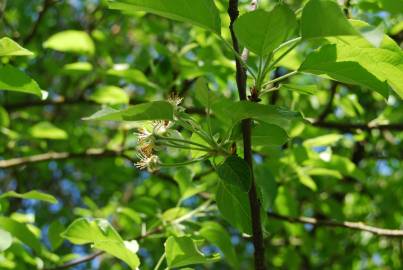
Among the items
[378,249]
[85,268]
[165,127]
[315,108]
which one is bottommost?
[85,268]

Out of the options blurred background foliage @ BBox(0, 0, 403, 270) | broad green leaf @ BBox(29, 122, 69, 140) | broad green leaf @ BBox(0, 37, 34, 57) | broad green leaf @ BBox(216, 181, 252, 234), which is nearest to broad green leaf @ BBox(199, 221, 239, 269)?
blurred background foliage @ BBox(0, 0, 403, 270)

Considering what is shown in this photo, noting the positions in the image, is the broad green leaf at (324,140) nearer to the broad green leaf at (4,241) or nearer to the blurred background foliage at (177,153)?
the blurred background foliage at (177,153)

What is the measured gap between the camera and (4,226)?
1.62 meters

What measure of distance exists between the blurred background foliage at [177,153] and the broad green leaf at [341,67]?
0.36m

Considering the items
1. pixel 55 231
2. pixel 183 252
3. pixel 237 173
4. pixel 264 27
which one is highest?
pixel 264 27

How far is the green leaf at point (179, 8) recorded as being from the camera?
103 cm

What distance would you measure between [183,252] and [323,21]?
1.80 ft

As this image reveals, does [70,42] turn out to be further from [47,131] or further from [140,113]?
[140,113]

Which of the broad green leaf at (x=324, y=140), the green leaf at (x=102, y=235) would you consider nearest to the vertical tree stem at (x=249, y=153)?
the green leaf at (x=102, y=235)

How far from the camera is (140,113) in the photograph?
38.7 inches

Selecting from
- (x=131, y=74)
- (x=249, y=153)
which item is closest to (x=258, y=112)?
(x=249, y=153)

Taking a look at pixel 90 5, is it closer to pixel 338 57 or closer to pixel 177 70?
pixel 177 70

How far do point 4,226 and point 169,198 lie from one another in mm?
1635

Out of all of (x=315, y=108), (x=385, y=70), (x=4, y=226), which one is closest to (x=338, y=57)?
(x=385, y=70)
